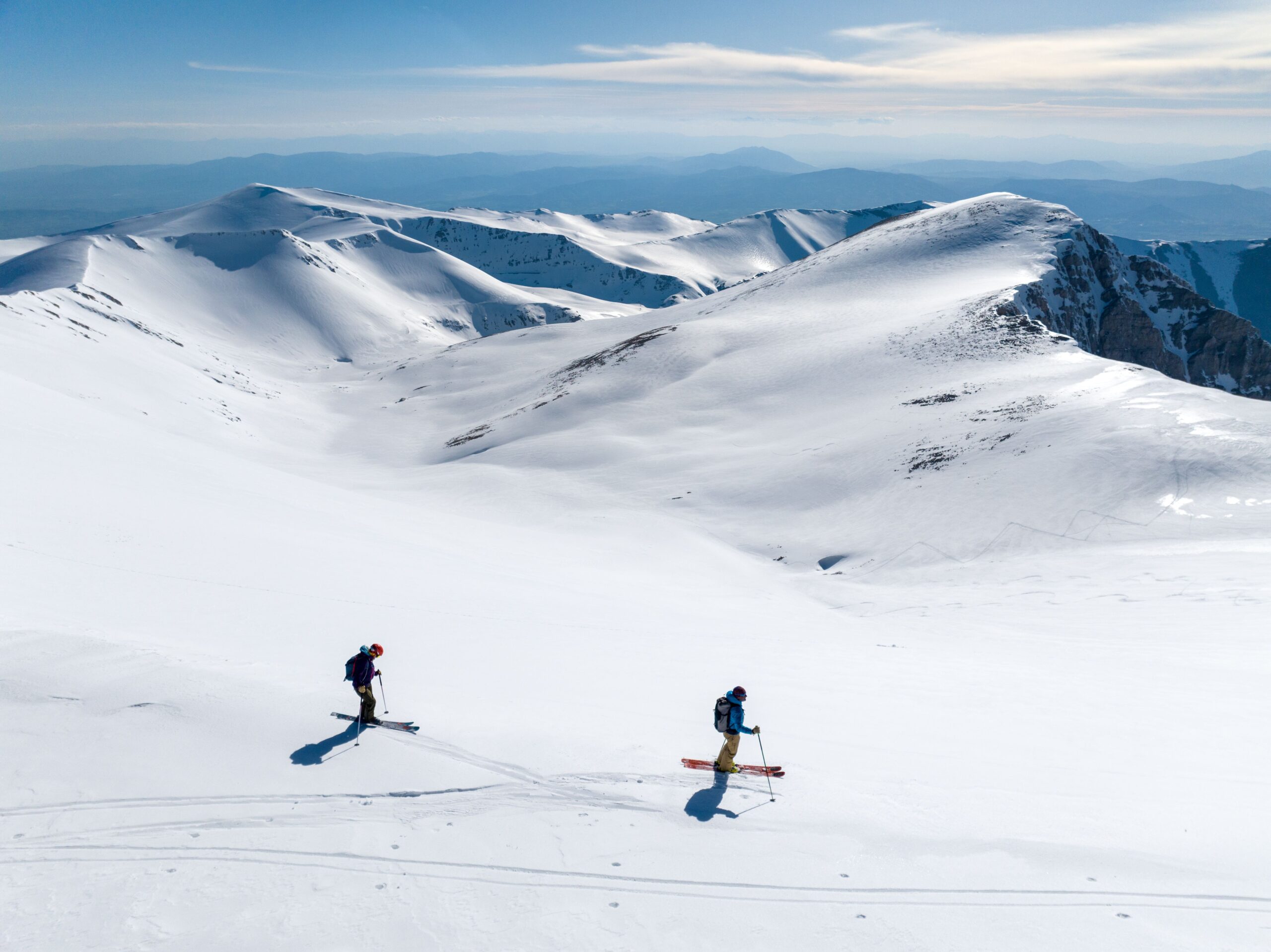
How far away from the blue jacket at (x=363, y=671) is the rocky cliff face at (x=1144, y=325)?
6457 cm

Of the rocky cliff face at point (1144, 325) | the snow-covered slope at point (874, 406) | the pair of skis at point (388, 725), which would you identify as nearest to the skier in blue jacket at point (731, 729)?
the pair of skis at point (388, 725)

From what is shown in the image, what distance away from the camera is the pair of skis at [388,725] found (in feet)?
33.1

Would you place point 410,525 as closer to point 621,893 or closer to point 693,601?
point 693,601

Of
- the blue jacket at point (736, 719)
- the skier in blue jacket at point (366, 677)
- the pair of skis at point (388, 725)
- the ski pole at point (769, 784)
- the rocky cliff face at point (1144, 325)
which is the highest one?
the rocky cliff face at point (1144, 325)

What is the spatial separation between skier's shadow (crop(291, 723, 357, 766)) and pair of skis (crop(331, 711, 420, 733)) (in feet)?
0.64

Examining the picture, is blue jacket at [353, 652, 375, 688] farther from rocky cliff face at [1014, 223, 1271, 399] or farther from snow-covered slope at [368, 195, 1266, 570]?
rocky cliff face at [1014, 223, 1271, 399]

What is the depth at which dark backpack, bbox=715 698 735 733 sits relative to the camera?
973 cm

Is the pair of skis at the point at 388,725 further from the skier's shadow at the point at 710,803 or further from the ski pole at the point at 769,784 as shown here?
the ski pole at the point at 769,784

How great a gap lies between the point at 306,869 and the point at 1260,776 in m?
12.3

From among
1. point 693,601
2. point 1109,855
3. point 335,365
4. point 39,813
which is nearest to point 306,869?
point 39,813

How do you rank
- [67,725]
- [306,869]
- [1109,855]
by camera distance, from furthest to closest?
1. [67,725]
2. [1109,855]
3. [306,869]

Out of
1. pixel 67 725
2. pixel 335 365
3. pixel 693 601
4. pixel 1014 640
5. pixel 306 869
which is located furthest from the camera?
pixel 335 365

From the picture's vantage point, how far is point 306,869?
739cm

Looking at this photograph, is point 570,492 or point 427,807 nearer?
point 427,807
